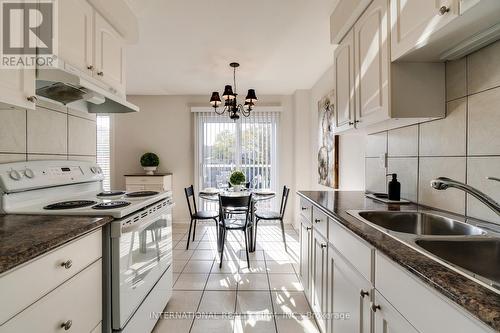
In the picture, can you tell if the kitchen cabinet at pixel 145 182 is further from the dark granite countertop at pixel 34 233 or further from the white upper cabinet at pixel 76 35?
the dark granite countertop at pixel 34 233

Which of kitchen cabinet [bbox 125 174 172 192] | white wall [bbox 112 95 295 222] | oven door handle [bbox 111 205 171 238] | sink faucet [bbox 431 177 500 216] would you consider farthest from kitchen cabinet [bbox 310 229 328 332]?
kitchen cabinet [bbox 125 174 172 192]

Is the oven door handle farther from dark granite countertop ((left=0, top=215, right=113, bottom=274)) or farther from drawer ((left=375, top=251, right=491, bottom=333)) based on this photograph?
drawer ((left=375, top=251, right=491, bottom=333))

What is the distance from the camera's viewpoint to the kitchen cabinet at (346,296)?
40.0 inches

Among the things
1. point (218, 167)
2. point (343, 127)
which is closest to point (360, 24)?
point (343, 127)

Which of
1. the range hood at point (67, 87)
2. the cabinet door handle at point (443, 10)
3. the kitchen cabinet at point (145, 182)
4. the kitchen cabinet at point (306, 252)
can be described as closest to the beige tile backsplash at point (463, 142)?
the cabinet door handle at point (443, 10)

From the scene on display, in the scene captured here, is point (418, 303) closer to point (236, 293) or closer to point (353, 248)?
point (353, 248)

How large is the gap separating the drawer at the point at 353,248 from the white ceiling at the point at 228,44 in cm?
185

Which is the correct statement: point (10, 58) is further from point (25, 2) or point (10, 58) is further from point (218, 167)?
point (218, 167)

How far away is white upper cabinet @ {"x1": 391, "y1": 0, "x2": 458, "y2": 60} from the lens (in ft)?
3.10

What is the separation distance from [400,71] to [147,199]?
5.71 ft

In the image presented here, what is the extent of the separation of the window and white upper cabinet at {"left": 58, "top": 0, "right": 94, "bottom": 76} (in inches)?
121

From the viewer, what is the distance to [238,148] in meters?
4.66

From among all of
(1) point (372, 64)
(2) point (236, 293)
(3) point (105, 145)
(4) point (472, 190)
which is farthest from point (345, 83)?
(3) point (105, 145)

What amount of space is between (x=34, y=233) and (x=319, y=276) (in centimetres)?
159
